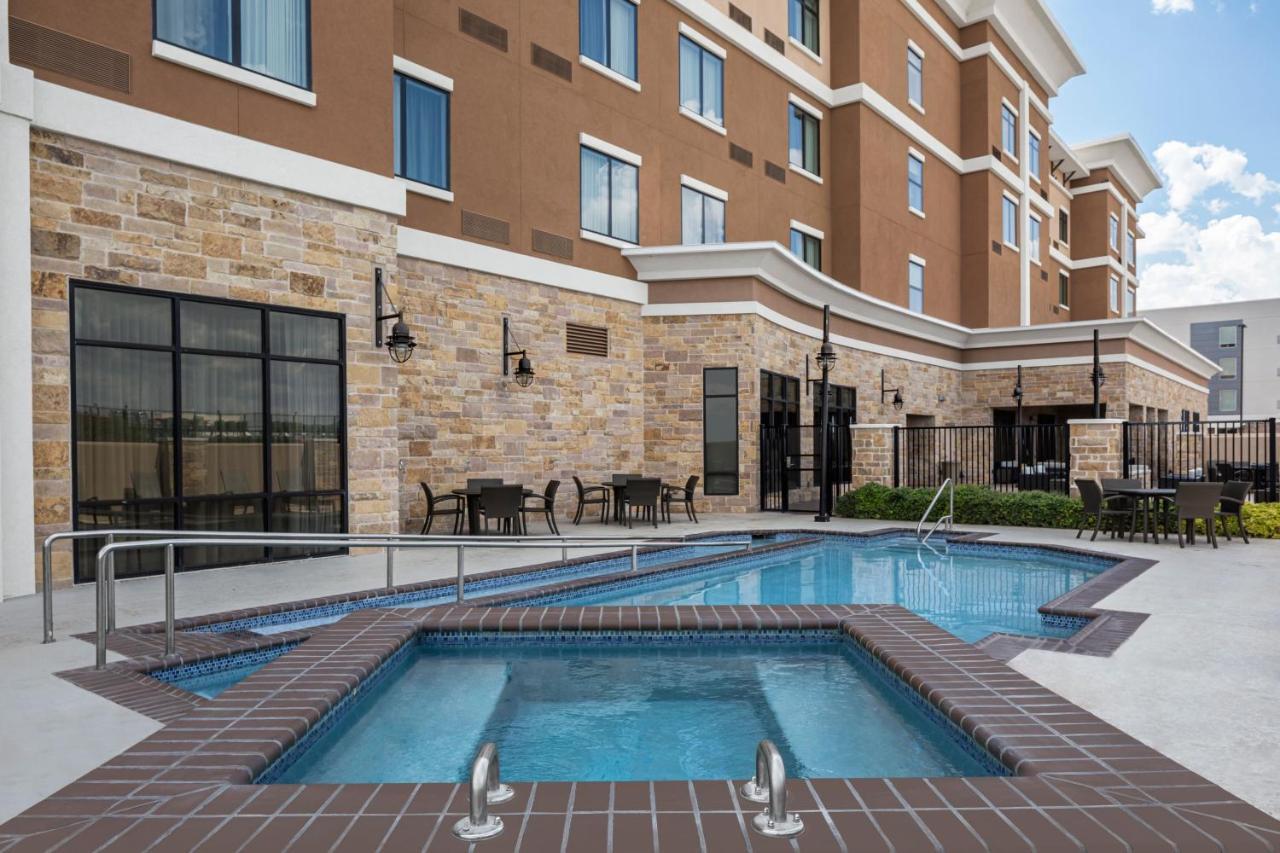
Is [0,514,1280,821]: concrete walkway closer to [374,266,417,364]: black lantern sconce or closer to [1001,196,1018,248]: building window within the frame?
[374,266,417,364]: black lantern sconce

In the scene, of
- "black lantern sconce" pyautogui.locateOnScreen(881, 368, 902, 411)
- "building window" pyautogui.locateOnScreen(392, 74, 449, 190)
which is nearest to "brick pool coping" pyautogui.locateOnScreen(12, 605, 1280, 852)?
"building window" pyautogui.locateOnScreen(392, 74, 449, 190)

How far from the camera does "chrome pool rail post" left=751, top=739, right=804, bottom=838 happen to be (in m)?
2.49

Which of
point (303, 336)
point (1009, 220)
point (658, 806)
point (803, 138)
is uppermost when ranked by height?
point (803, 138)

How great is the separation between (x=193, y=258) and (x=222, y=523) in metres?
2.82

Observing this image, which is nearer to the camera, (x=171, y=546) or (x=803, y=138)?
(x=171, y=546)

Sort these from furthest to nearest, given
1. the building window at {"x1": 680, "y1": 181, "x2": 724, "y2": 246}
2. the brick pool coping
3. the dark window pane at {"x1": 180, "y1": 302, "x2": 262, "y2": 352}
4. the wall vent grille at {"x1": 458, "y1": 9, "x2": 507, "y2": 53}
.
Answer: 1. the building window at {"x1": 680, "y1": 181, "x2": 724, "y2": 246}
2. the wall vent grille at {"x1": 458, "y1": 9, "x2": 507, "y2": 53}
3. the dark window pane at {"x1": 180, "y1": 302, "x2": 262, "y2": 352}
4. the brick pool coping

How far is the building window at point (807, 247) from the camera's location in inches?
789

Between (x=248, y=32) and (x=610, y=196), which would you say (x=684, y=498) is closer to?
(x=610, y=196)

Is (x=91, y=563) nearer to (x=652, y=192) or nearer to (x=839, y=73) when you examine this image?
(x=652, y=192)

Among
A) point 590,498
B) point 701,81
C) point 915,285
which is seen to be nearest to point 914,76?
point 915,285

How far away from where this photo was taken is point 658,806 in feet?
9.15

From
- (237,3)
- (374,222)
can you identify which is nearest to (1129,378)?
(374,222)

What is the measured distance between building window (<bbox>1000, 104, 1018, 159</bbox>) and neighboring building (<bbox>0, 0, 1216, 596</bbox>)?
14cm

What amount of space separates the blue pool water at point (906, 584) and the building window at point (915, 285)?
1261 cm
